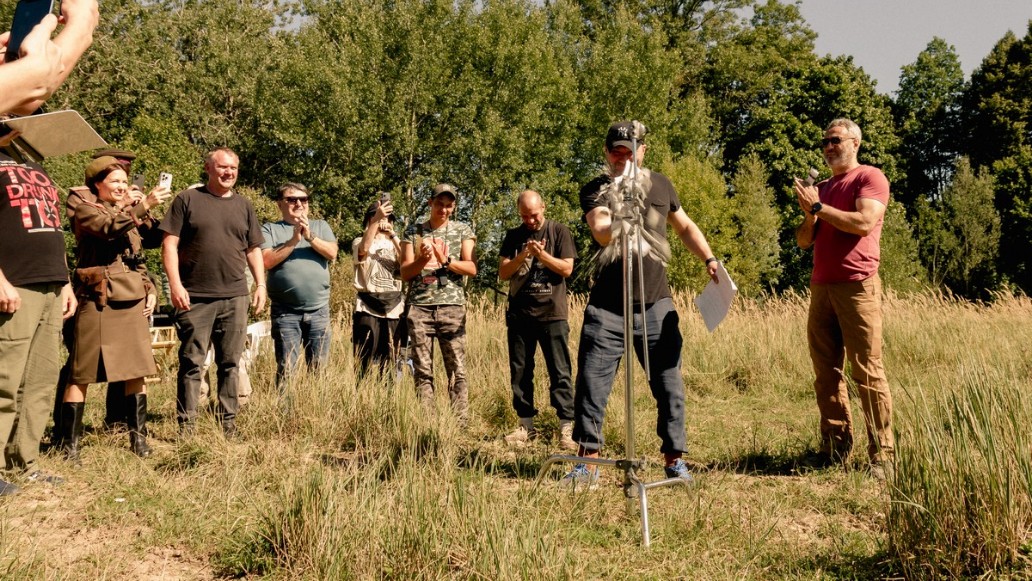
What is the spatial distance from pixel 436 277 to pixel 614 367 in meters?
2.07

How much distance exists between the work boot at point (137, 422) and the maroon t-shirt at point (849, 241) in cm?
426

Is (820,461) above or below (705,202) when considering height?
below

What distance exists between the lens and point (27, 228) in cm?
422

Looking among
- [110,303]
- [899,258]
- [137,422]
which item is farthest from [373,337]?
[899,258]

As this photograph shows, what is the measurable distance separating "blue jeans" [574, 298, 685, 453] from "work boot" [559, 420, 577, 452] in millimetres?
1363

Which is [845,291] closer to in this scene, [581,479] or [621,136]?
[621,136]

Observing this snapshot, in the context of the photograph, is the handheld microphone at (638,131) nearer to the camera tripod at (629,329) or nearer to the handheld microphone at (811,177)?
the camera tripod at (629,329)

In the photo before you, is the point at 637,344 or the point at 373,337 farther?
the point at 373,337

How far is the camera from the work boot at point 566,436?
18.3 ft

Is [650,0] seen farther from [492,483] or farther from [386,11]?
[492,483]

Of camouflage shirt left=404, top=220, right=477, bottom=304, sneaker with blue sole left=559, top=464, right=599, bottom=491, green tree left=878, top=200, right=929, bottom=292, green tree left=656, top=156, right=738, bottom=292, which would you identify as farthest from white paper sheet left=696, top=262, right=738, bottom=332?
green tree left=878, top=200, right=929, bottom=292

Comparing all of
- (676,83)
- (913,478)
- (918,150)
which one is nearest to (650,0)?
(676,83)

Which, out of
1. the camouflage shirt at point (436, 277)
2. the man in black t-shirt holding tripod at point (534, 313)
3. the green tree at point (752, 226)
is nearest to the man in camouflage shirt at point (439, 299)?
the camouflage shirt at point (436, 277)

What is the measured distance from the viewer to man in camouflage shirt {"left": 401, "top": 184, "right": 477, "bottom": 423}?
19.2 ft
